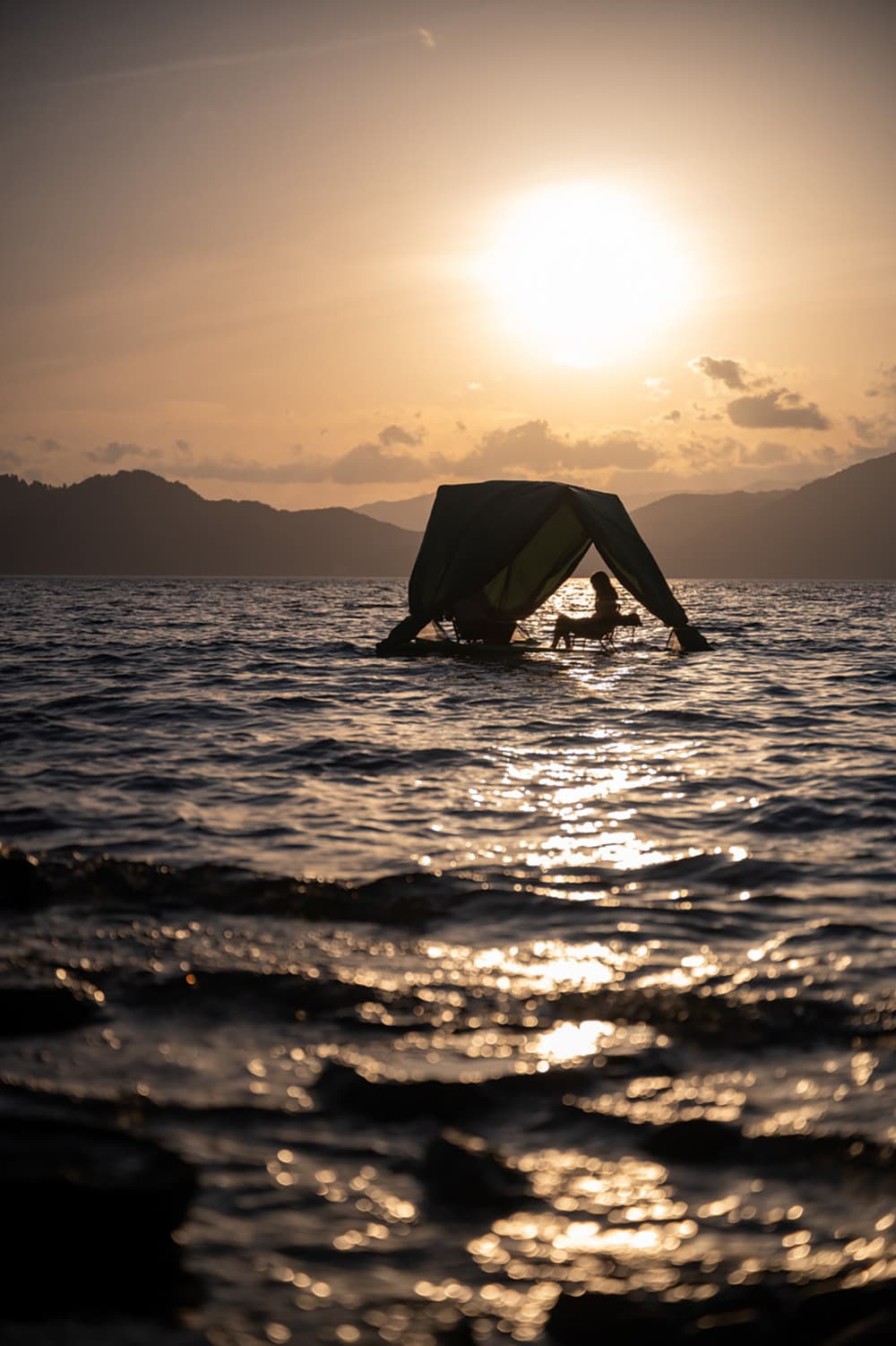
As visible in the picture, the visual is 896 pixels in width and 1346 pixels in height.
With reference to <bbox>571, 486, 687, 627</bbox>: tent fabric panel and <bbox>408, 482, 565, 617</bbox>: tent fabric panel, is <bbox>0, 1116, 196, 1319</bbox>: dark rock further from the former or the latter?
<bbox>571, 486, 687, 627</bbox>: tent fabric panel

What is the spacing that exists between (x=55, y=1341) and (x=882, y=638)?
35292 millimetres

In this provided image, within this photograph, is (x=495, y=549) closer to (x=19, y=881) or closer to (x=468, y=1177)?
(x=19, y=881)

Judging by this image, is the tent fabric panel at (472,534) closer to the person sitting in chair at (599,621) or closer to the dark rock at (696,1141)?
the person sitting in chair at (599,621)

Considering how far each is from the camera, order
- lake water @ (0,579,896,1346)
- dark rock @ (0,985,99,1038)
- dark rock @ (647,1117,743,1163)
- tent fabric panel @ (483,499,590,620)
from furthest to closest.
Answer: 1. tent fabric panel @ (483,499,590,620)
2. dark rock @ (0,985,99,1038)
3. dark rock @ (647,1117,743,1163)
4. lake water @ (0,579,896,1346)

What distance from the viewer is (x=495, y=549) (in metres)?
22.1

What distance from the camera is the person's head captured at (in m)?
26.2

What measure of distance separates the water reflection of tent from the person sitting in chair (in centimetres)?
146

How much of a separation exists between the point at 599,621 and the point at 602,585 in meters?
0.95

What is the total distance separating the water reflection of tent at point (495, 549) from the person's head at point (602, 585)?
6.36 feet

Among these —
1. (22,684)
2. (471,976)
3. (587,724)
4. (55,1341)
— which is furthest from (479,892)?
(22,684)

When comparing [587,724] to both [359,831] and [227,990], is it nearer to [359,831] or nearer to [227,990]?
[359,831]

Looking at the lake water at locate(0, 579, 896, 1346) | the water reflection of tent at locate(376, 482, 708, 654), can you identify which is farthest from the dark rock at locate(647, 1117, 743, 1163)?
the water reflection of tent at locate(376, 482, 708, 654)

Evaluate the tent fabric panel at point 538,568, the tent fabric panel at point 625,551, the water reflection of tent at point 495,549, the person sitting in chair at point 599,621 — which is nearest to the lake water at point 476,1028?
the water reflection of tent at point 495,549

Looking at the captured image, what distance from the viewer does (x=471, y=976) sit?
5.29 meters
